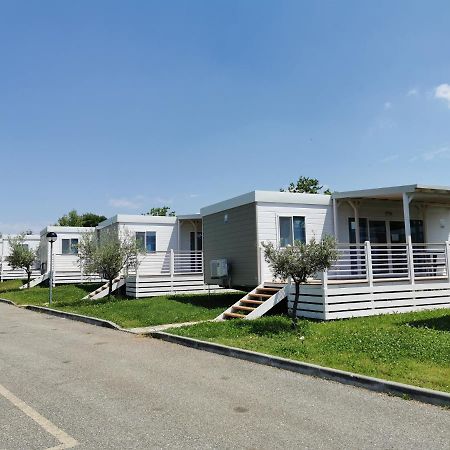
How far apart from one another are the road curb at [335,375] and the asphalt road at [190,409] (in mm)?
180

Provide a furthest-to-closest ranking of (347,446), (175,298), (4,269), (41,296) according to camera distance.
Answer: (4,269)
(41,296)
(175,298)
(347,446)

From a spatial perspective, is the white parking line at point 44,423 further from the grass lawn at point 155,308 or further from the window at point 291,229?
the window at point 291,229

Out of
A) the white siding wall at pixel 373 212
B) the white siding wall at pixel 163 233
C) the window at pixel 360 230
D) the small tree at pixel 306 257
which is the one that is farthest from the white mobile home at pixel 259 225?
the white siding wall at pixel 163 233

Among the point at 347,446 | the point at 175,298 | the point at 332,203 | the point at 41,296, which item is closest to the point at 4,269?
the point at 41,296

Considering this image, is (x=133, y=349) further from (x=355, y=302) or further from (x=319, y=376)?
(x=355, y=302)

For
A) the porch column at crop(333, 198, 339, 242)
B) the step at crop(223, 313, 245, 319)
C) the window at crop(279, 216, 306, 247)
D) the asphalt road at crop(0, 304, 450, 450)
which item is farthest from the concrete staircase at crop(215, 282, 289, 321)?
the asphalt road at crop(0, 304, 450, 450)

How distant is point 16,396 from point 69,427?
165cm

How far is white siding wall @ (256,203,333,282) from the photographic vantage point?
1471 centimetres

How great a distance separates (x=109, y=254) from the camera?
17969 millimetres

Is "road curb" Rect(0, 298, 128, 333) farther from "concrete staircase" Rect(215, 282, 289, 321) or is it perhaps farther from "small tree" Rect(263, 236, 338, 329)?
"small tree" Rect(263, 236, 338, 329)

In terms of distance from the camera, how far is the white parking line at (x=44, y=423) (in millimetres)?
4434

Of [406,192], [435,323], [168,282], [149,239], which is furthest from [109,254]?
[435,323]

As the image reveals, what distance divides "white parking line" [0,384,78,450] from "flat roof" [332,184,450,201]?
39.8ft

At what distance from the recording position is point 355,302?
39.6 feet
